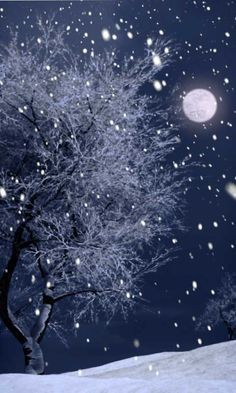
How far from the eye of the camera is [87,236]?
1008 centimetres

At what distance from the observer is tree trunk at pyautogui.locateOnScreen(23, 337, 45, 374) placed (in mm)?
10648

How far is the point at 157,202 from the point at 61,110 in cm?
344

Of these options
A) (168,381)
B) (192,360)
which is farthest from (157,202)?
(168,381)

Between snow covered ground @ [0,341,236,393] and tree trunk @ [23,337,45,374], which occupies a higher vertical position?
snow covered ground @ [0,341,236,393]

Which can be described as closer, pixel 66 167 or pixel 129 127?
pixel 66 167

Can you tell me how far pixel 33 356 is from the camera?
10.8 metres

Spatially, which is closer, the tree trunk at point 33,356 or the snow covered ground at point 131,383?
the snow covered ground at point 131,383

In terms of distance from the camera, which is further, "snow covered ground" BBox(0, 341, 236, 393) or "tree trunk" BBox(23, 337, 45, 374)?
"tree trunk" BBox(23, 337, 45, 374)

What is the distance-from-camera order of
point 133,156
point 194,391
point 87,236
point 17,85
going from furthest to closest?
point 133,156 → point 17,85 → point 87,236 → point 194,391

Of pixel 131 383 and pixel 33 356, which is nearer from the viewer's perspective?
pixel 131 383

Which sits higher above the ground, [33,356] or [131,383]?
[131,383]

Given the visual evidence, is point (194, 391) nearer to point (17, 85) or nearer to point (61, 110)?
point (61, 110)

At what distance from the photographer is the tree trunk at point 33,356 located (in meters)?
10.6

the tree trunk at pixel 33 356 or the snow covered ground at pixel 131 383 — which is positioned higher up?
the snow covered ground at pixel 131 383
